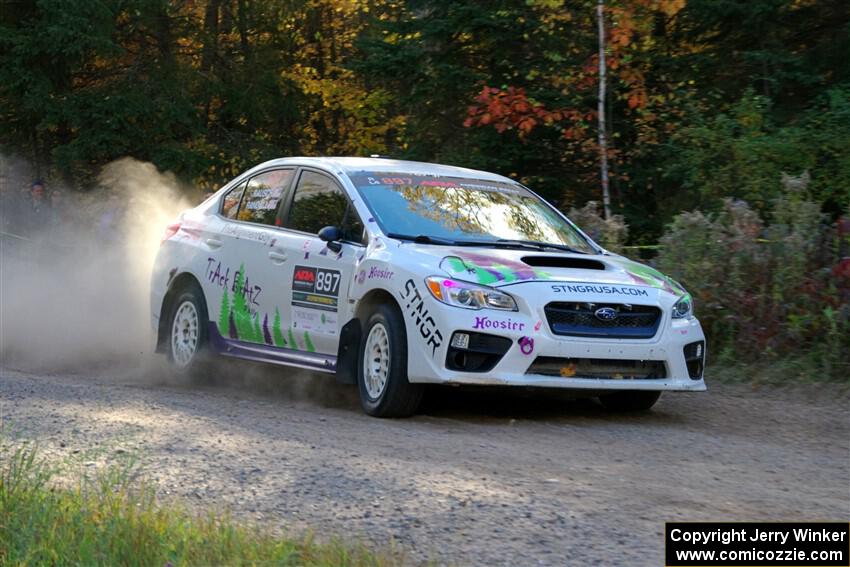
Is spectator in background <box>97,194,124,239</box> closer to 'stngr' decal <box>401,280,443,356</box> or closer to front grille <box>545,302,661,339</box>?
'stngr' decal <box>401,280,443,356</box>

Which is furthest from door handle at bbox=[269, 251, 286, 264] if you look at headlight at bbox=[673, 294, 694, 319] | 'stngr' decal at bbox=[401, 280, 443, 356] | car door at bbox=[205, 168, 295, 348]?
headlight at bbox=[673, 294, 694, 319]

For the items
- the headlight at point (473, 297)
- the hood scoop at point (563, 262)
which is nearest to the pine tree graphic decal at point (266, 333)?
the headlight at point (473, 297)

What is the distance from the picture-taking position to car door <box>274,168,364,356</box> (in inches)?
376

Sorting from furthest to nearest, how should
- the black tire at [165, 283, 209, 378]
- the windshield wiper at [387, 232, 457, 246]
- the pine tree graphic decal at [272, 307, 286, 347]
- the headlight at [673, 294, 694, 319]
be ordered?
the black tire at [165, 283, 209, 378]
the pine tree graphic decal at [272, 307, 286, 347]
the windshield wiper at [387, 232, 457, 246]
the headlight at [673, 294, 694, 319]

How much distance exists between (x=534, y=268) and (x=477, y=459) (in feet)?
6.53

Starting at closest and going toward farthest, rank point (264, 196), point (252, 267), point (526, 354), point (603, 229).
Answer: point (526, 354), point (252, 267), point (264, 196), point (603, 229)

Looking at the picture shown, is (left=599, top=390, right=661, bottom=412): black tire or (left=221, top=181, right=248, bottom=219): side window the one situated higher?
(left=221, top=181, right=248, bottom=219): side window

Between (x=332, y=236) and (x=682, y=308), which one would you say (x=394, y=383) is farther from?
(x=682, y=308)

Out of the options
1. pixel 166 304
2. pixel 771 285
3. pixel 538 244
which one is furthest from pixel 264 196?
pixel 771 285

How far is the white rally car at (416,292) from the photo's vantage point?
8.61 metres

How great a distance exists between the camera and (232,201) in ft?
37.3

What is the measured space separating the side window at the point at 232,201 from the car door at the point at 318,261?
87 cm

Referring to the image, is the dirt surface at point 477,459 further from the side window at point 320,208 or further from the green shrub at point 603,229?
the green shrub at point 603,229

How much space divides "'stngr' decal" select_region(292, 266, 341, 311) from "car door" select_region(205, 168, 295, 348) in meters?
0.15
